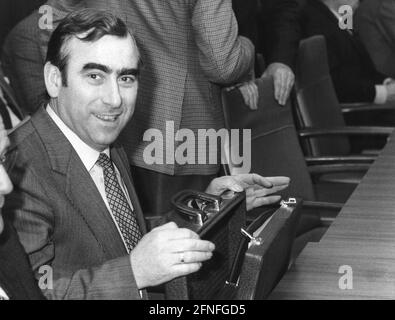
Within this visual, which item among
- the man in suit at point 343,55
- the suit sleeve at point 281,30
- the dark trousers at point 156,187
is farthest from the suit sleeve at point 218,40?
the man in suit at point 343,55

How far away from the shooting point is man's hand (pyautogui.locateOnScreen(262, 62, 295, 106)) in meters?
2.70

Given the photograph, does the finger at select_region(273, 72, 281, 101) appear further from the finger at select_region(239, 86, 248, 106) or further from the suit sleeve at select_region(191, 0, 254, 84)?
the suit sleeve at select_region(191, 0, 254, 84)

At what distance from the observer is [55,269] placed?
1.41 metres

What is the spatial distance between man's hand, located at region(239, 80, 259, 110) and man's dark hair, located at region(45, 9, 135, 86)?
89 centimetres

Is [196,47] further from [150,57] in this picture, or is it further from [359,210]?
[359,210]

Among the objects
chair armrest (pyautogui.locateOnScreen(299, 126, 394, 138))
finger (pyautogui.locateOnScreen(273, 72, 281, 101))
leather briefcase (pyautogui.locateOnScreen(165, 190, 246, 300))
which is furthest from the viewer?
chair armrest (pyautogui.locateOnScreen(299, 126, 394, 138))

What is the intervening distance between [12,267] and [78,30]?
508mm

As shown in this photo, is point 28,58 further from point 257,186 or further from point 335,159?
point 335,159

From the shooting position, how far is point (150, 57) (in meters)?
2.27

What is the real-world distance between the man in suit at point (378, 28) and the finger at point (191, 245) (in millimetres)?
3106

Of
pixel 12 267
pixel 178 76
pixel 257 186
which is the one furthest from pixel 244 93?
pixel 12 267

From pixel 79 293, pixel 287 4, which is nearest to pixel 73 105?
pixel 79 293

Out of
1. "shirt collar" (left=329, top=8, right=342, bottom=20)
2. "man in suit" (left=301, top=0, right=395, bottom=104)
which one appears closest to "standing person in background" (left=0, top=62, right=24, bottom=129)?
"man in suit" (left=301, top=0, right=395, bottom=104)
